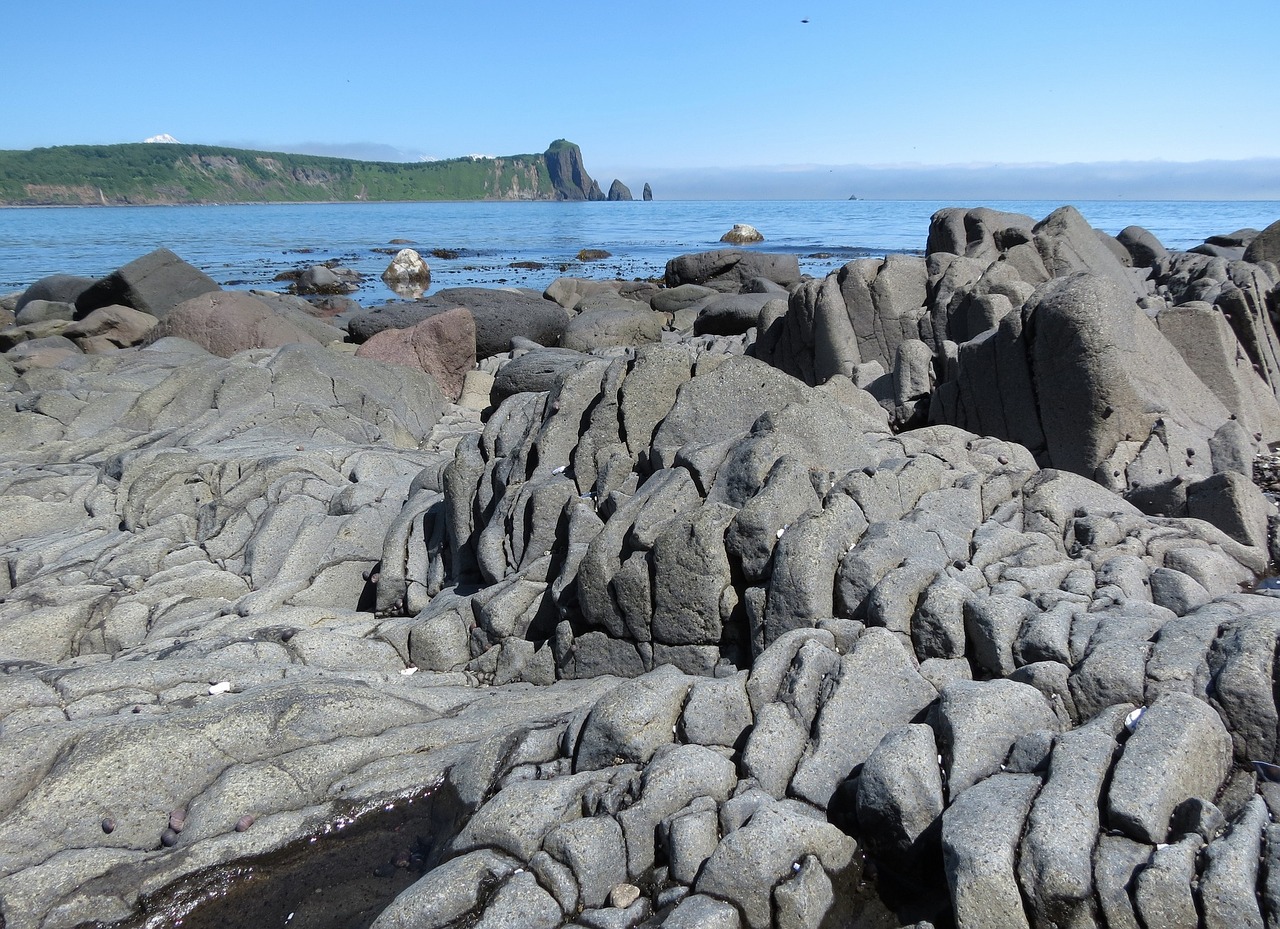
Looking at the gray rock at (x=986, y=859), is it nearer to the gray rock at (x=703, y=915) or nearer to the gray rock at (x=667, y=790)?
the gray rock at (x=703, y=915)

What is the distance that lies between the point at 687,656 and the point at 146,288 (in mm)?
24651

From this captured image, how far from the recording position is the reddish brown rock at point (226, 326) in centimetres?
2000

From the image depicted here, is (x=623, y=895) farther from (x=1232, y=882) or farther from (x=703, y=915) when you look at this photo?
(x=1232, y=882)

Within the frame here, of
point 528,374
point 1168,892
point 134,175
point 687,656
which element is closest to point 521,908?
point 687,656

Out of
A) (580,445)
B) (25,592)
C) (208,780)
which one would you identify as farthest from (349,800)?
(25,592)

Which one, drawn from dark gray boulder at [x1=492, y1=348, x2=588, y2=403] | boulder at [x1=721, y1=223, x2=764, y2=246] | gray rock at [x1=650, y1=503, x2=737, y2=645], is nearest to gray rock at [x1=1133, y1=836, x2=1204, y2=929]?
gray rock at [x1=650, y1=503, x2=737, y2=645]

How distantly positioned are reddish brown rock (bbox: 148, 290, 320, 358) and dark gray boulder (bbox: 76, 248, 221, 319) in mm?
5807

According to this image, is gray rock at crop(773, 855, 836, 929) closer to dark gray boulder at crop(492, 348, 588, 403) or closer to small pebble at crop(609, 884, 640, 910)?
small pebble at crop(609, 884, 640, 910)

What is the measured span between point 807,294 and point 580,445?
29.2ft

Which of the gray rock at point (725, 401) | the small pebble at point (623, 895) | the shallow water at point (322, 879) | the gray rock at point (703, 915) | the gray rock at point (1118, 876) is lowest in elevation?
the shallow water at point (322, 879)

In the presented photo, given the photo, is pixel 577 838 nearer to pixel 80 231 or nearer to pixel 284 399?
pixel 284 399

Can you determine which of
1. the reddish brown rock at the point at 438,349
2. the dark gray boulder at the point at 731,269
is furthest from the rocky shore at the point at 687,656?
the dark gray boulder at the point at 731,269

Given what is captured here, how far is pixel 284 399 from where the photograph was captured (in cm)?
1484

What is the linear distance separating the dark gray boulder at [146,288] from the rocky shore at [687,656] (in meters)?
14.8
